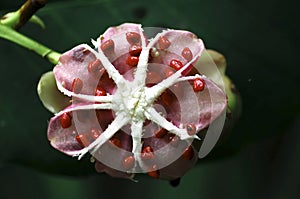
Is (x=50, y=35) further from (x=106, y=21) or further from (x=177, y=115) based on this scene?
(x=177, y=115)

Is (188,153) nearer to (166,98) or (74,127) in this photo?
(166,98)

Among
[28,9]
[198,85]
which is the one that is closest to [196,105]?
[198,85]

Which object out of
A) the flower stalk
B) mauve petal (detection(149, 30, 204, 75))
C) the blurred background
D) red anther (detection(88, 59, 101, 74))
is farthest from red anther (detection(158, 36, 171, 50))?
the blurred background

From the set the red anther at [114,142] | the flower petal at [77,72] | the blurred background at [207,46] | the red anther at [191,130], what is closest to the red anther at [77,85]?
the flower petal at [77,72]

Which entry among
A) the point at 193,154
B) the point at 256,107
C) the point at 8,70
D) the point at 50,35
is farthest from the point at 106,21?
the point at 193,154

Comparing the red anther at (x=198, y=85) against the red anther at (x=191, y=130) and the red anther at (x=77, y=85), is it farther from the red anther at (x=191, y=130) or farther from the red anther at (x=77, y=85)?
the red anther at (x=77, y=85)

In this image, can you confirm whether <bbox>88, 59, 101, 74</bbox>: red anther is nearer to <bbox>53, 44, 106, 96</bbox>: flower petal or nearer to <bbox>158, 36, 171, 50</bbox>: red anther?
<bbox>53, 44, 106, 96</bbox>: flower petal
